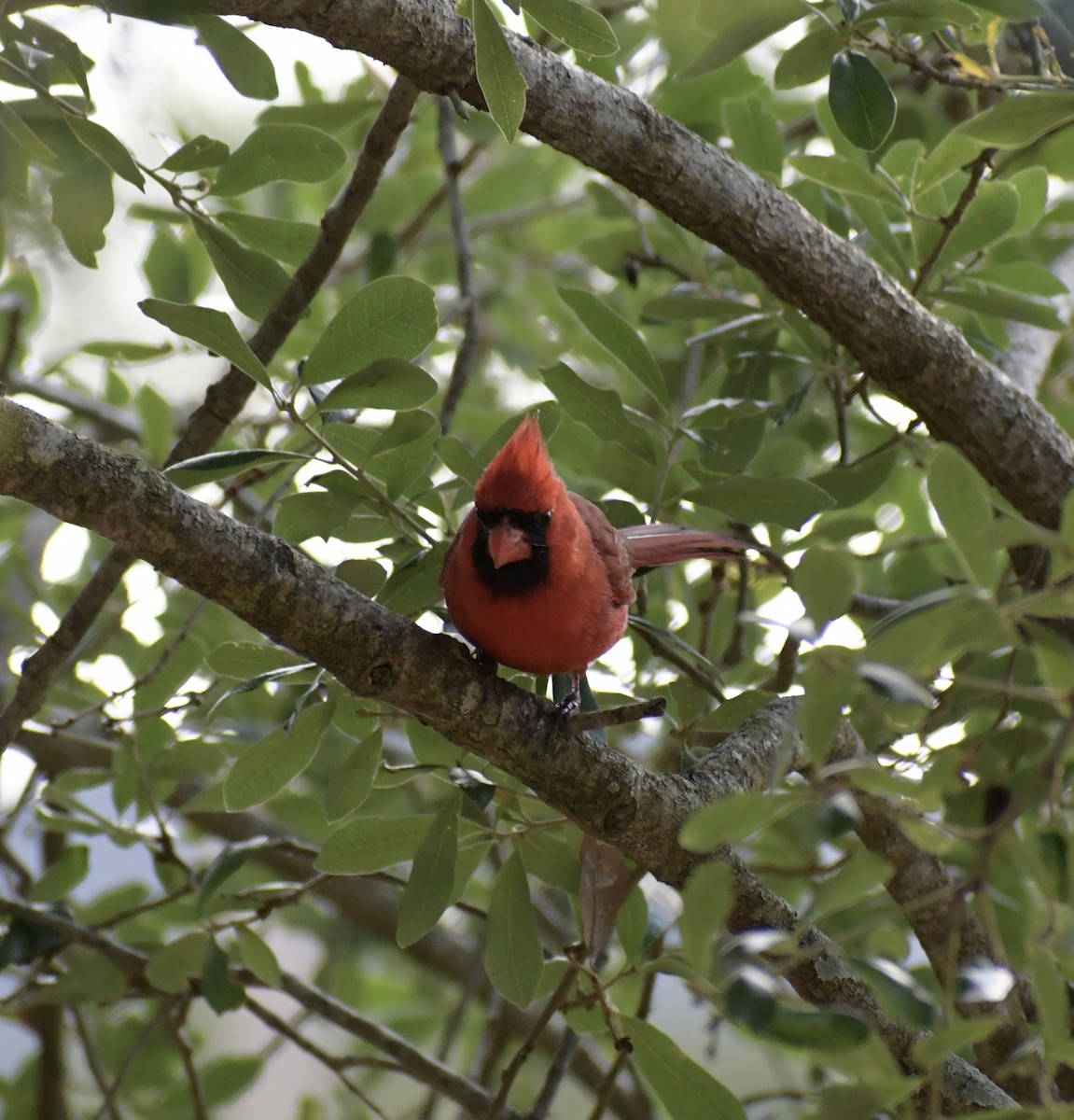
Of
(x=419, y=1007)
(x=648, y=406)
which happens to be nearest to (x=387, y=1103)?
(x=419, y=1007)

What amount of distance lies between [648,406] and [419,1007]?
1.75 meters

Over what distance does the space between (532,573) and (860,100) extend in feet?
2.73

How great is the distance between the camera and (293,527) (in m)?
1.81

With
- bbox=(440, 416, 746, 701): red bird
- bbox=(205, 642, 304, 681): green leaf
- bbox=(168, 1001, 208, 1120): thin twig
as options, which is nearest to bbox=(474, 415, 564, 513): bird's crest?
bbox=(440, 416, 746, 701): red bird

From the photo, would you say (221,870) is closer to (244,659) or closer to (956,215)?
(244,659)

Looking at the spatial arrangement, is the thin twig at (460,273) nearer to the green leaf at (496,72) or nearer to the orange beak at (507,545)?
the orange beak at (507,545)

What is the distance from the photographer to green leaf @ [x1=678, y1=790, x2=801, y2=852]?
3.38 ft

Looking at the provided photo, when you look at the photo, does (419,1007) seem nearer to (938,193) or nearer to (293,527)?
(293,527)

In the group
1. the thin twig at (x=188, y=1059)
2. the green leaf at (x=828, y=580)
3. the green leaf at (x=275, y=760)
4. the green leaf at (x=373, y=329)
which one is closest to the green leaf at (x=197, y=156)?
the green leaf at (x=373, y=329)

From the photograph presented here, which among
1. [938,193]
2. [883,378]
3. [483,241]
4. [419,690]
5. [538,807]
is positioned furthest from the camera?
[483,241]

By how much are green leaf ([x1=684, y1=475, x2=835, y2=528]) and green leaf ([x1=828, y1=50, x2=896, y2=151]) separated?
0.52 metres

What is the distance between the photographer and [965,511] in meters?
1.11

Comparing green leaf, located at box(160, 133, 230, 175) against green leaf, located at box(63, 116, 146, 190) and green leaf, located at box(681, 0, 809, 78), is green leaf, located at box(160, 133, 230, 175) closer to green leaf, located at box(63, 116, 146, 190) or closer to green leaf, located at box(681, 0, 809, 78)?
green leaf, located at box(63, 116, 146, 190)

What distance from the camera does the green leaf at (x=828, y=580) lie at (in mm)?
1067
